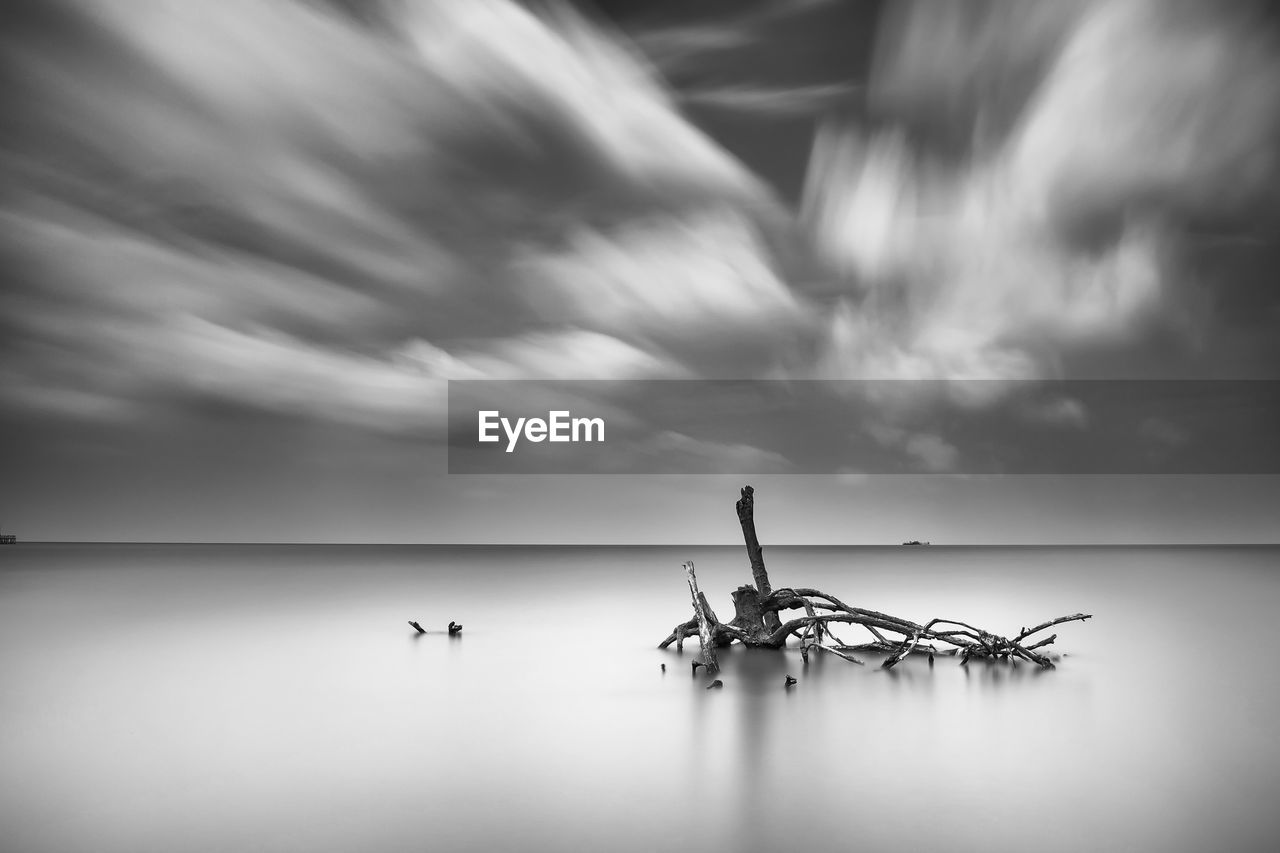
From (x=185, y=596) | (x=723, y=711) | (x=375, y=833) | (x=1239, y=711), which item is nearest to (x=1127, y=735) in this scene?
(x=1239, y=711)

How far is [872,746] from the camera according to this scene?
10.3m

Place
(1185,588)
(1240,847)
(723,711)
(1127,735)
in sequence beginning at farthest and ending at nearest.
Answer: (1185,588), (723,711), (1127,735), (1240,847)

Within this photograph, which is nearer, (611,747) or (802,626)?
(611,747)

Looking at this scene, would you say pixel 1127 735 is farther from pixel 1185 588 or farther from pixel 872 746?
pixel 1185 588

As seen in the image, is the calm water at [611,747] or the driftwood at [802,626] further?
the driftwood at [802,626]

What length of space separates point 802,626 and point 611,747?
729cm

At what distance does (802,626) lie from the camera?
16.9 meters

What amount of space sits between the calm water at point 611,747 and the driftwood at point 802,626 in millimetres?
519

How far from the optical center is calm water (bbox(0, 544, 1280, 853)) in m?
7.50

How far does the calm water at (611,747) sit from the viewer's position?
295 inches

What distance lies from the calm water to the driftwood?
0.52m

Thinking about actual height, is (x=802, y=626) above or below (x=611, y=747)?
above

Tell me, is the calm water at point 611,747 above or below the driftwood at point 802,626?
below

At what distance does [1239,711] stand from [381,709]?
13331 mm
